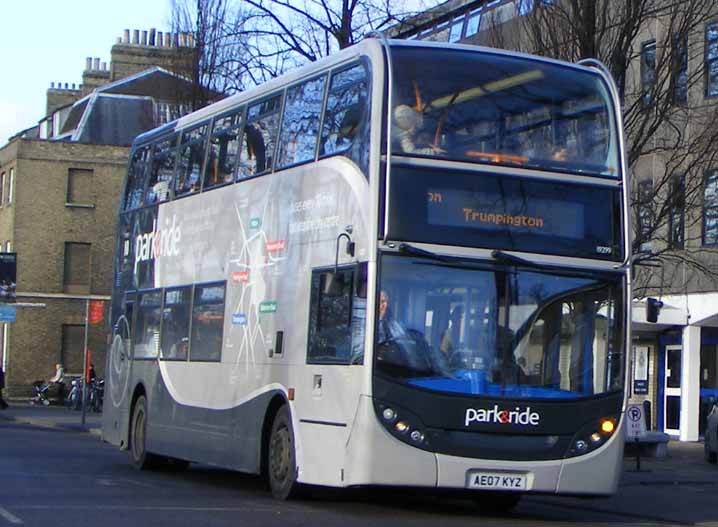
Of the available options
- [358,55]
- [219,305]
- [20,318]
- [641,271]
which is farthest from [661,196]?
[20,318]

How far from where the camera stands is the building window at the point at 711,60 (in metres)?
26.9

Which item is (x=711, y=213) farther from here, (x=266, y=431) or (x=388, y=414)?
(x=388, y=414)

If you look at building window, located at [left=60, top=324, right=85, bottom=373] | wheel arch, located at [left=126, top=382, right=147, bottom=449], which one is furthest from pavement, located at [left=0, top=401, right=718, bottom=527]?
building window, located at [left=60, top=324, right=85, bottom=373]

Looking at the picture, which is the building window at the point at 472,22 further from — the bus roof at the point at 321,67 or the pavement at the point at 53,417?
the bus roof at the point at 321,67

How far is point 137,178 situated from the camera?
22.0 metres

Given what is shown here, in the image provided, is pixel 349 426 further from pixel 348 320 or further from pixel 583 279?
pixel 583 279

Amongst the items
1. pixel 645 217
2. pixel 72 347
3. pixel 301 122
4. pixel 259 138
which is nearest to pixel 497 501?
pixel 301 122

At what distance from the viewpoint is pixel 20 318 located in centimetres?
5975

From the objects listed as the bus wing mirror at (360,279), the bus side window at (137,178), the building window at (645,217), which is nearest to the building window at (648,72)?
the building window at (645,217)

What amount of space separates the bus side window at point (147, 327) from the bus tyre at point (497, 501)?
5590mm

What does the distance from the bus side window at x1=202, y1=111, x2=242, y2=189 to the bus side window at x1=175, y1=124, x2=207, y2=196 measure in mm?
305

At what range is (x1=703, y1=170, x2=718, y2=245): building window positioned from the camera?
27.8 m

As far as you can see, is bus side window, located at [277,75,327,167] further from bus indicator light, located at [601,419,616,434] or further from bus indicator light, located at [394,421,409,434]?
bus indicator light, located at [601,419,616,434]

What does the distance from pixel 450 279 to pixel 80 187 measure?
49657 mm
